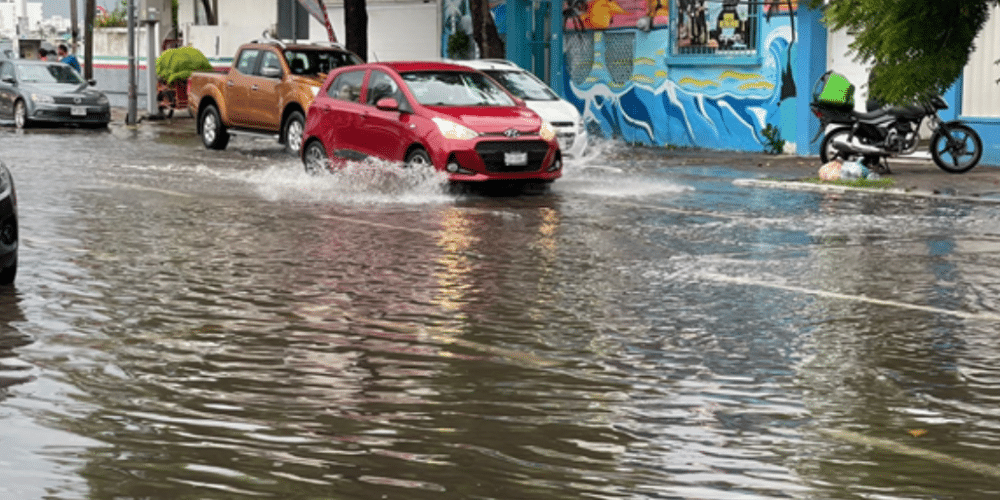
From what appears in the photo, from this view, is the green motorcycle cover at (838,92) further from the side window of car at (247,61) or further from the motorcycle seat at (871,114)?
the side window of car at (247,61)

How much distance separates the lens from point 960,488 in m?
6.30

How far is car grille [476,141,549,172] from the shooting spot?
1959 cm

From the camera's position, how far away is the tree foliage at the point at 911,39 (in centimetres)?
1126

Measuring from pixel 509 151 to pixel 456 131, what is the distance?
2.12ft

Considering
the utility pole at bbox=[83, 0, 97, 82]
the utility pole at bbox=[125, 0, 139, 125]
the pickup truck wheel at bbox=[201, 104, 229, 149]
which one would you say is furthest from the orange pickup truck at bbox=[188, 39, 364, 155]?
the utility pole at bbox=[83, 0, 97, 82]

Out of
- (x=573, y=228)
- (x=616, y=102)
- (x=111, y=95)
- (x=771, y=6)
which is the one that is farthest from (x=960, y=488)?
(x=111, y=95)

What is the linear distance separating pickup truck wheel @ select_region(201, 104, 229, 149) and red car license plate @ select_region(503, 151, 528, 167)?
11.5m

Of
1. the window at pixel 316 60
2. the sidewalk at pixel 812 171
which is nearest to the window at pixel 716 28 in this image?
the sidewalk at pixel 812 171

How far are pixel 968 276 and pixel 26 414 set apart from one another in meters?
7.61

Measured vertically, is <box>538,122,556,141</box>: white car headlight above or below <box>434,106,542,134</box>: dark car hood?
below

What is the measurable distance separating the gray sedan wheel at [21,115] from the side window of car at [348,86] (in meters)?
16.3

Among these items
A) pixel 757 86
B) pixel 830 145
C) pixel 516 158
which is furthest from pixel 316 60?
pixel 516 158

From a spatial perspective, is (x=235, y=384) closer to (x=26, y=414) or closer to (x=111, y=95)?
(x=26, y=414)

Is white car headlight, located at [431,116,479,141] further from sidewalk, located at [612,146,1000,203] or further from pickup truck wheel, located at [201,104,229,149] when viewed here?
pickup truck wheel, located at [201,104,229,149]
